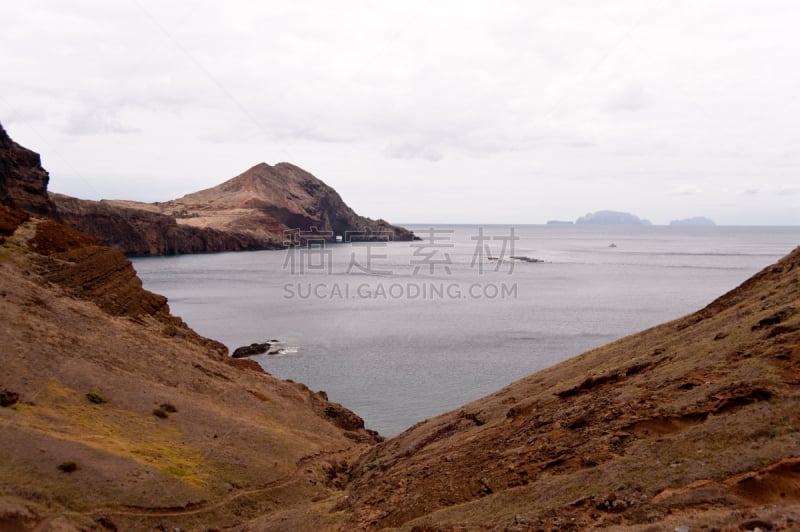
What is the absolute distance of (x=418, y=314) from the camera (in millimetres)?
75312

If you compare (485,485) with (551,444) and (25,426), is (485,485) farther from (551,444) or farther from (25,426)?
(25,426)

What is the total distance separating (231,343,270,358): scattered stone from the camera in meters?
52.9

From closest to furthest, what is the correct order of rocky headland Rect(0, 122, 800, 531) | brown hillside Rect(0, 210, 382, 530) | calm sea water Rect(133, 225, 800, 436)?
rocky headland Rect(0, 122, 800, 531)
brown hillside Rect(0, 210, 382, 530)
calm sea water Rect(133, 225, 800, 436)

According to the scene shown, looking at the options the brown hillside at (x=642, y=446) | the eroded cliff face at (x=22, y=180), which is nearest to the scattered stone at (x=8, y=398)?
the brown hillside at (x=642, y=446)

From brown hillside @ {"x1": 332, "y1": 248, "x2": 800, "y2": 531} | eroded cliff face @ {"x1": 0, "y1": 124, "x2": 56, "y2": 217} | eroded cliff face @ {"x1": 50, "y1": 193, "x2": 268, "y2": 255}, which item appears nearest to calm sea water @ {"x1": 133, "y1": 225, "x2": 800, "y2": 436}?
eroded cliff face @ {"x1": 50, "y1": 193, "x2": 268, "y2": 255}

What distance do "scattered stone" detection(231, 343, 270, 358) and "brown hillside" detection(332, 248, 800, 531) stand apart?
32.3 m

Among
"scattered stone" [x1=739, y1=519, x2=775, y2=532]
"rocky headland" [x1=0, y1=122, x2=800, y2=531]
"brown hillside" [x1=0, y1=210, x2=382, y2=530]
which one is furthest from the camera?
"brown hillside" [x1=0, y1=210, x2=382, y2=530]

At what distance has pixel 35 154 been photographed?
5331cm

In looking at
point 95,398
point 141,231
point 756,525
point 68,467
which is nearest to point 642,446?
point 756,525

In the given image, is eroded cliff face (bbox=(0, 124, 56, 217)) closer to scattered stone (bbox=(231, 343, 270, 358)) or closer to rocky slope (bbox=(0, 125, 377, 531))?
rocky slope (bbox=(0, 125, 377, 531))

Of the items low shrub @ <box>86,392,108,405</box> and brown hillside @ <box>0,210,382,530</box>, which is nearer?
brown hillside @ <box>0,210,382,530</box>

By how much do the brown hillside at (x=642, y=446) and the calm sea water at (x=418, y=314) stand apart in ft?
57.0

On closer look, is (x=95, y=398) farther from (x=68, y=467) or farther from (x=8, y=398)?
(x=68, y=467)

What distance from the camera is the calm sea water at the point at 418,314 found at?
1806 inches
